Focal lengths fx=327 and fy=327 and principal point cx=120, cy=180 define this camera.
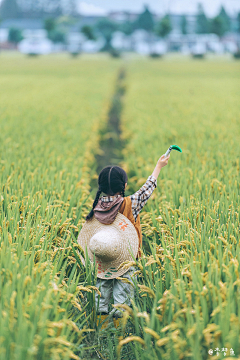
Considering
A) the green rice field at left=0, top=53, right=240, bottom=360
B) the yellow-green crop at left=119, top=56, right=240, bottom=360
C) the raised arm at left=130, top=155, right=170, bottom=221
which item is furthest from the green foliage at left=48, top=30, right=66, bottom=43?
the raised arm at left=130, top=155, right=170, bottom=221

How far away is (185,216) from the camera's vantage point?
8.06 ft

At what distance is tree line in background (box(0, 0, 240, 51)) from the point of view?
46541 millimetres

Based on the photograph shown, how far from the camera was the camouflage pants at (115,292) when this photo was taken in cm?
196

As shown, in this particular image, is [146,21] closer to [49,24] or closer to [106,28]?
→ [106,28]

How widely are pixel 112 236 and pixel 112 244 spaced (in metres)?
0.05

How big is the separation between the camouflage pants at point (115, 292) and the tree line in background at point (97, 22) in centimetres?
4944

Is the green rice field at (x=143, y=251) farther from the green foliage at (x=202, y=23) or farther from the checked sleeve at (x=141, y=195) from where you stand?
the green foliage at (x=202, y=23)

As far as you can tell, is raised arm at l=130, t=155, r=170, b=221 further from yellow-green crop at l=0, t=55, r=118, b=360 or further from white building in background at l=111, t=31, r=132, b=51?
white building in background at l=111, t=31, r=132, b=51

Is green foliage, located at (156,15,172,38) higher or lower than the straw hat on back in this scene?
higher

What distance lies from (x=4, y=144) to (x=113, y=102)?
8.08 m

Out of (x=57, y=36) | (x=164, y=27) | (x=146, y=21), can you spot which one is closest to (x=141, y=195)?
(x=164, y=27)

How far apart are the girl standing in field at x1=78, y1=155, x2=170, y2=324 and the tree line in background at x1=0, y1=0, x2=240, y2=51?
161ft

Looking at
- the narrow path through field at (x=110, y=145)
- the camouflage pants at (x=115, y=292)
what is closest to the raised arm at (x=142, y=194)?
the camouflage pants at (x=115, y=292)

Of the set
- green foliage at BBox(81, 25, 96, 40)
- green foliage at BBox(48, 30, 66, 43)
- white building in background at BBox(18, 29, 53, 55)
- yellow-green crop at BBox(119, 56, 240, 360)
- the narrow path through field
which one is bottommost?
yellow-green crop at BBox(119, 56, 240, 360)
